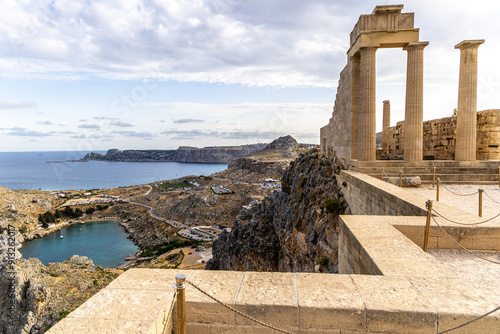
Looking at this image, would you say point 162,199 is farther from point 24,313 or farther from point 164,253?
point 24,313

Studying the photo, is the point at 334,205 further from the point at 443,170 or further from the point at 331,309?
the point at 331,309

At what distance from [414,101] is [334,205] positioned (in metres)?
6.84

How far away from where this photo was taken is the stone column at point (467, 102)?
14103 millimetres

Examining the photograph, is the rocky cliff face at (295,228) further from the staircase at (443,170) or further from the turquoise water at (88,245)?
the turquoise water at (88,245)

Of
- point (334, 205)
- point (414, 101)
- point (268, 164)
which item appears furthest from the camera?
point (268, 164)

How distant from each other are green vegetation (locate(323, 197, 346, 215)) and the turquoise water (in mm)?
50588

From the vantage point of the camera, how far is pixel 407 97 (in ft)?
46.9

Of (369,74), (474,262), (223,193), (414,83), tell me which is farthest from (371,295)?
(223,193)

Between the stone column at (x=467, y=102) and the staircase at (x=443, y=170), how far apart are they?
0.84 meters

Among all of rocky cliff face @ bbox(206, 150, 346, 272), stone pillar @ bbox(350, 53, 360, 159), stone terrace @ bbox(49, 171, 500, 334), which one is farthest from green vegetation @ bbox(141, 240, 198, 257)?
stone terrace @ bbox(49, 171, 500, 334)

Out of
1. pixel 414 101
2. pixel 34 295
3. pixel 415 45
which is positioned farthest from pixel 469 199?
pixel 34 295

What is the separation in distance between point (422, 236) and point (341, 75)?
14684 millimetres

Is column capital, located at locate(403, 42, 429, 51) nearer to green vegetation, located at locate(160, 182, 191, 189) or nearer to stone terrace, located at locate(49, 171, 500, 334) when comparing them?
stone terrace, located at locate(49, 171, 500, 334)

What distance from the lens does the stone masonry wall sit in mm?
15590
